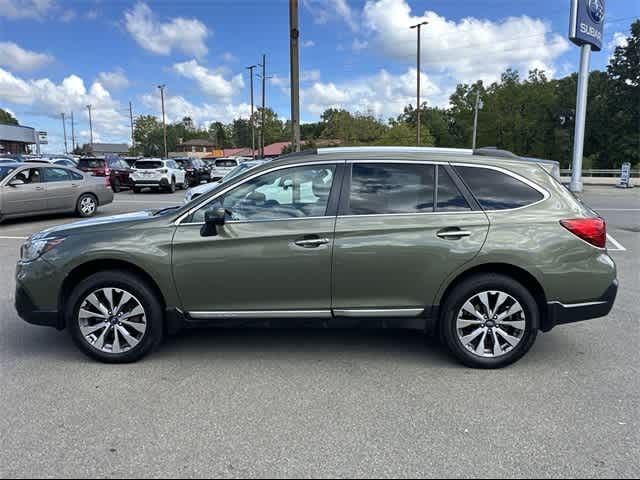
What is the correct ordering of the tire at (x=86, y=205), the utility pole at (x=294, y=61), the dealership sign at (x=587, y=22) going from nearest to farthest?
the tire at (x=86, y=205), the utility pole at (x=294, y=61), the dealership sign at (x=587, y=22)

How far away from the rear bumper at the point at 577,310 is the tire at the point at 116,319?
309 cm

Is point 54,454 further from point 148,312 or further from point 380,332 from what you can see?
point 380,332

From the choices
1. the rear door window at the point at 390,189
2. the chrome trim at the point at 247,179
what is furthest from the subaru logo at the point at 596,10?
the chrome trim at the point at 247,179

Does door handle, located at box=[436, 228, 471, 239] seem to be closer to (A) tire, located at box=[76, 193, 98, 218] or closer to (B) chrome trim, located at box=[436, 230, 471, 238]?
(B) chrome trim, located at box=[436, 230, 471, 238]

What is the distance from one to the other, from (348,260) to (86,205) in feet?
37.3

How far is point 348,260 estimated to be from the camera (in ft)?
12.4

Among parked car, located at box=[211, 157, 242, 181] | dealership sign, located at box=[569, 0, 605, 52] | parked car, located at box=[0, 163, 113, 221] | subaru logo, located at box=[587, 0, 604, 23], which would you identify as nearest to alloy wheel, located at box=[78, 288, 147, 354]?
parked car, located at box=[0, 163, 113, 221]

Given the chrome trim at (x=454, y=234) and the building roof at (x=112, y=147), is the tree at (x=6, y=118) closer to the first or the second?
the building roof at (x=112, y=147)

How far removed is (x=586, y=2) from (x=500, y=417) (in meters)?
24.5

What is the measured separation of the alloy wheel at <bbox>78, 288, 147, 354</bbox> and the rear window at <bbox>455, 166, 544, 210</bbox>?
2821 millimetres

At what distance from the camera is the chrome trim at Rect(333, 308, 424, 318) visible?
3881mm

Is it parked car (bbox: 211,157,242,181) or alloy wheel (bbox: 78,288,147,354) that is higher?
parked car (bbox: 211,157,242,181)

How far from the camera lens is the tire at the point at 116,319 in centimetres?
389

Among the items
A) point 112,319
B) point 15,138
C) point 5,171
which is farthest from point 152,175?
point 15,138
